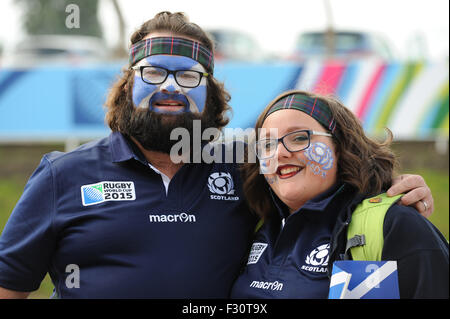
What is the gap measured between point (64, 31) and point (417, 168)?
33614 mm

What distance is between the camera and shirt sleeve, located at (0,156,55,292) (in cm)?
274

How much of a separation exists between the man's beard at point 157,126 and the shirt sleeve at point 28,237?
20.0 inches

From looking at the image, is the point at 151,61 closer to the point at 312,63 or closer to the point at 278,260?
the point at 278,260

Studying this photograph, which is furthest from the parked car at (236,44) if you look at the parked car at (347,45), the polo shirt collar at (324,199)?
the polo shirt collar at (324,199)

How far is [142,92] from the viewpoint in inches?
119

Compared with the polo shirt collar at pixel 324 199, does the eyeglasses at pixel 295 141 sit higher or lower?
higher

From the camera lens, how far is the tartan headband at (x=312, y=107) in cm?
275

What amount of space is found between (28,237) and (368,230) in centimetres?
158

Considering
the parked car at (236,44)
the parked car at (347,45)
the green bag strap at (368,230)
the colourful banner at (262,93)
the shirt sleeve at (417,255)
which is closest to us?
the shirt sleeve at (417,255)

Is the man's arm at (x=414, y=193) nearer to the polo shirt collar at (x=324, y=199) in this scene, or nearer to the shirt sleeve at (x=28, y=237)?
the polo shirt collar at (x=324, y=199)

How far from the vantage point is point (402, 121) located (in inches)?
335

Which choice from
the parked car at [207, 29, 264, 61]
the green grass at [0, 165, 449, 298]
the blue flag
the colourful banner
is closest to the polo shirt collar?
the blue flag

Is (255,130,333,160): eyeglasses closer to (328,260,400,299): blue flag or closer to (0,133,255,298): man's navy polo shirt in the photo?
(0,133,255,298): man's navy polo shirt

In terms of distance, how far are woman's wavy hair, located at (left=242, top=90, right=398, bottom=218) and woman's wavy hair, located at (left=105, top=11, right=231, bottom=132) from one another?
48 centimetres
